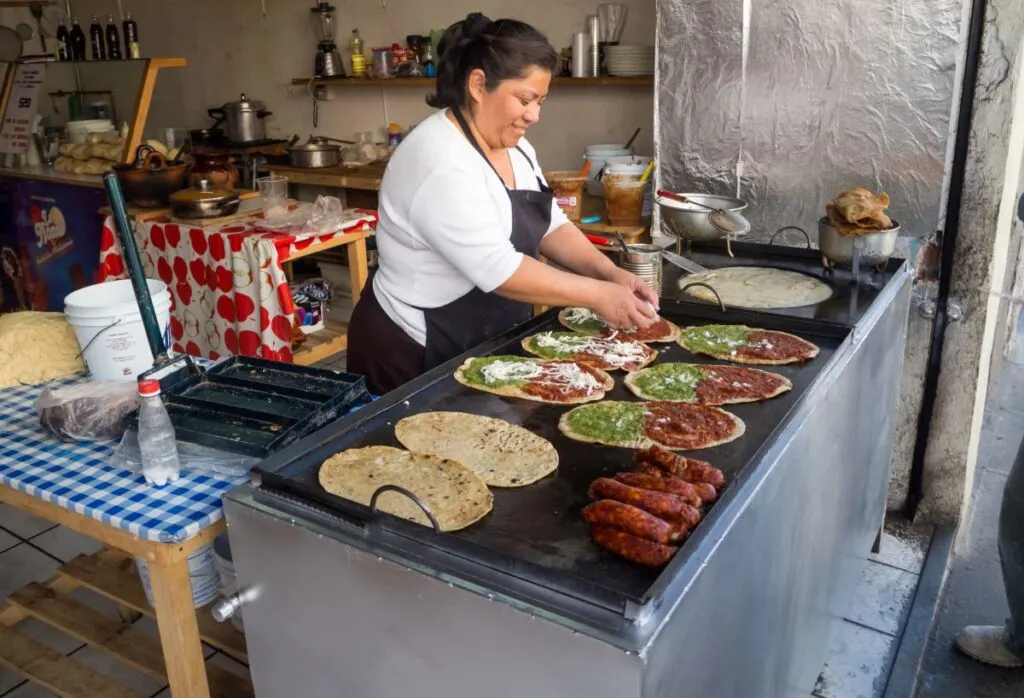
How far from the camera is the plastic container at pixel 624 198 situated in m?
4.09

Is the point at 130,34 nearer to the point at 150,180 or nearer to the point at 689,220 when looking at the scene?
the point at 150,180

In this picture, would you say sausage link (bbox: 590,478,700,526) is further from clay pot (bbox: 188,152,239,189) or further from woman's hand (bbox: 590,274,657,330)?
clay pot (bbox: 188,152,239,189)

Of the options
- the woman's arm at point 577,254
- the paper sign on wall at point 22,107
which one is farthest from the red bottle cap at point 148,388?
the paper sign on wall at point 22,107

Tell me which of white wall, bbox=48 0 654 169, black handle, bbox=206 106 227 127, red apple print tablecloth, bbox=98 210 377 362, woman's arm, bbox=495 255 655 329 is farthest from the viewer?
black handle, bbox=206 106 227 127

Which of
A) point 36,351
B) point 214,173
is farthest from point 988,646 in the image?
point 214,173

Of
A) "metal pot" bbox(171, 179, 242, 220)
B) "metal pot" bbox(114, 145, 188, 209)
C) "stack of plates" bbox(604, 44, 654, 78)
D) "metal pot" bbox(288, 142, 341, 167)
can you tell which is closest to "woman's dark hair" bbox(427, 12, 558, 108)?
"metal pot" bbox(171, 179, 242, 220)

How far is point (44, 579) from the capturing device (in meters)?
3.11

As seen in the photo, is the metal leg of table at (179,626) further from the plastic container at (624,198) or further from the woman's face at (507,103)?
the plastic container at (624,198)

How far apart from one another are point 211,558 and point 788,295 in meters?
1.92

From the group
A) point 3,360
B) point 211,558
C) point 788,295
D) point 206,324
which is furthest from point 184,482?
point 206,324

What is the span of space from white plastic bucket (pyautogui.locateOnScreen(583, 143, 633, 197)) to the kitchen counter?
3.02 m

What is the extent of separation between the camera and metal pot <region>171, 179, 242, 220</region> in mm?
4367

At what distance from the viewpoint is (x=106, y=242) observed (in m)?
4.58

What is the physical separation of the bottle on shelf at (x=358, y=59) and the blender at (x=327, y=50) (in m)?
0.21
